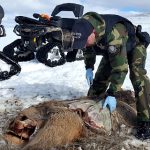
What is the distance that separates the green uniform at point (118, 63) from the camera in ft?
17.4

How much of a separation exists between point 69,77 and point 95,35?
3.49m

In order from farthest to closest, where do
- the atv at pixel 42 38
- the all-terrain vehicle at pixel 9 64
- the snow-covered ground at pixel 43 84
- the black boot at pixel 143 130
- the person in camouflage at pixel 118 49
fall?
the atv at pixel 42 38
the all-terrain vehicle at pixel 9 64
the snow-covered ground at pixel 43 84
the black boot at pixel 143 130
the person in camouflage at pixel 118 49

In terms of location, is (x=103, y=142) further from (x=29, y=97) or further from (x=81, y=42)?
(x=29, y=97)

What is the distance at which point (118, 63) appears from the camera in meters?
5.36

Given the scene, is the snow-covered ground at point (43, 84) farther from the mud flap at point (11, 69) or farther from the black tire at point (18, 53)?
the black tire at point (18, 53)

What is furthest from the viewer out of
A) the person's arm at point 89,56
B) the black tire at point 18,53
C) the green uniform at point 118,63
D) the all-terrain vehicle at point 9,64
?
the black tire at point 18,53

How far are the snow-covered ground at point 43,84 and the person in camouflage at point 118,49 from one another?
1402 mm

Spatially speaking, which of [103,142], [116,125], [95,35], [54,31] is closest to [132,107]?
[116,125]

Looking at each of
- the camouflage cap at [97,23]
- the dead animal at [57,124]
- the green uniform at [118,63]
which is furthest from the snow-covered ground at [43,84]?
the camouflage cap at [97,23]

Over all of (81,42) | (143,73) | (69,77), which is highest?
(81,42)

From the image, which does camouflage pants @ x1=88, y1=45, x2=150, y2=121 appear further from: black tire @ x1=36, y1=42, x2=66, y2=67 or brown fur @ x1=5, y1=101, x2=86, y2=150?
black tire @ x1=36, y1=42, x2=66, y2=67

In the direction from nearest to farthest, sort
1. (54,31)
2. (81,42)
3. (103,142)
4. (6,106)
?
(81,42)
(103,142)
(6,106)
(54,31)

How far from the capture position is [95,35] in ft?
17.1

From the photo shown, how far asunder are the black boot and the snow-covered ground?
1771 millimetres
